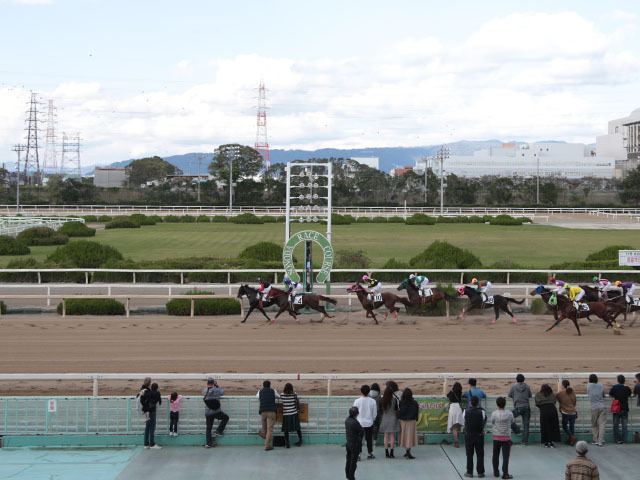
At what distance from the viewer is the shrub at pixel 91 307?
47.7ft

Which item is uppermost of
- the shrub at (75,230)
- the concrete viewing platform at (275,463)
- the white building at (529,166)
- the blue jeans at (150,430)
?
the white building at (529,166)

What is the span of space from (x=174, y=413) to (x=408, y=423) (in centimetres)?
228

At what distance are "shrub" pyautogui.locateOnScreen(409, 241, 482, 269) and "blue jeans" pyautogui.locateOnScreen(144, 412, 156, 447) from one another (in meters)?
13.8

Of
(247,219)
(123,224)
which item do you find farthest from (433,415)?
(247,219)

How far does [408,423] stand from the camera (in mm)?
6953

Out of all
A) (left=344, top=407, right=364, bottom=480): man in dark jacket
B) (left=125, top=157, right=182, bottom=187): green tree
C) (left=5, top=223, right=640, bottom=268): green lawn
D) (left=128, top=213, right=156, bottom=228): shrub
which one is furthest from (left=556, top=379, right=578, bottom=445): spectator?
(left=125, top=157, right=182, bottom=187): green tree

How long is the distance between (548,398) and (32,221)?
126ft

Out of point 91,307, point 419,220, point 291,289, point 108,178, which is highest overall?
point 108,178

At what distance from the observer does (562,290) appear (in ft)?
42.3

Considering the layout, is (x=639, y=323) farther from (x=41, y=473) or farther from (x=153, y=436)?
(x=41, y=473)

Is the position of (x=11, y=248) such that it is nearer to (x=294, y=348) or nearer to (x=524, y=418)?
(x=294, y=348)

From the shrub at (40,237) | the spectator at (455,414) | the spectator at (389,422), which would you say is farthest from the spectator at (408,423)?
the shrub at (40,237)

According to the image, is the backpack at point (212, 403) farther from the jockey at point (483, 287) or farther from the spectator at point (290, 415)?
the jockey at point (483, 287)

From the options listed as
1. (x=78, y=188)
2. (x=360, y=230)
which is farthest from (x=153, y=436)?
(x=78, y=188)
